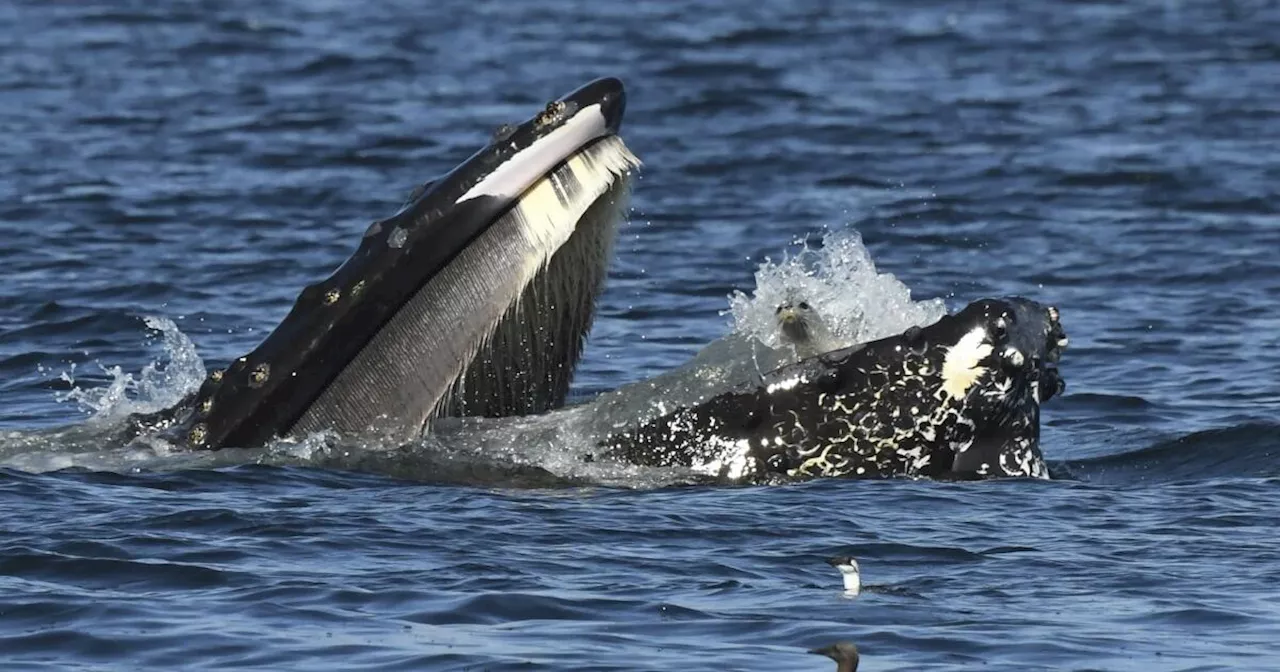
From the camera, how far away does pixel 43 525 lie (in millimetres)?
9281

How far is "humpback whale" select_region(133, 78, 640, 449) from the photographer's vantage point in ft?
30.7

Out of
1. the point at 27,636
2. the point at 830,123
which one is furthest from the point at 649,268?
the point at 27,636

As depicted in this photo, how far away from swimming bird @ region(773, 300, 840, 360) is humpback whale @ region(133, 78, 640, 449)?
72 cm

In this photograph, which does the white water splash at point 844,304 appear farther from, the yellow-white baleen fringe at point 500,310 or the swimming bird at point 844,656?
the swimming bird at point 844,656

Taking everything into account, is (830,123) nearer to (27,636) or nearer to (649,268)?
(649,268)

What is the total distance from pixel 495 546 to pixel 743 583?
0.92m

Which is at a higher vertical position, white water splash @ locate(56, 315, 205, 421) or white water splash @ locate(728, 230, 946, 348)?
white water splash @ locate(728, 230, 946, 348)

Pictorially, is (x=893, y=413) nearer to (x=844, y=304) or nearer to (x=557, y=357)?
(x=844, y=304)

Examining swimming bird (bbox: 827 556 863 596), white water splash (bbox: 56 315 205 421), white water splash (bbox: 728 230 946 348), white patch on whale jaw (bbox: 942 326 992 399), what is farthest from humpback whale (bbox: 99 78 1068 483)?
white water splash (bbox: 56 315 205 421)

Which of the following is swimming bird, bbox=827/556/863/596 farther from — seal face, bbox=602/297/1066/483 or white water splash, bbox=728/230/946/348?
white water splash, bbox=728/230/946/348

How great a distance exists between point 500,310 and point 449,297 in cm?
20

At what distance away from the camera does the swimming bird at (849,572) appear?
8484mm

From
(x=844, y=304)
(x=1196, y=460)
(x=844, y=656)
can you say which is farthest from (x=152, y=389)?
(x=844, y=656)

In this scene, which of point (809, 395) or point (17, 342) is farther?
point (17, 342)
